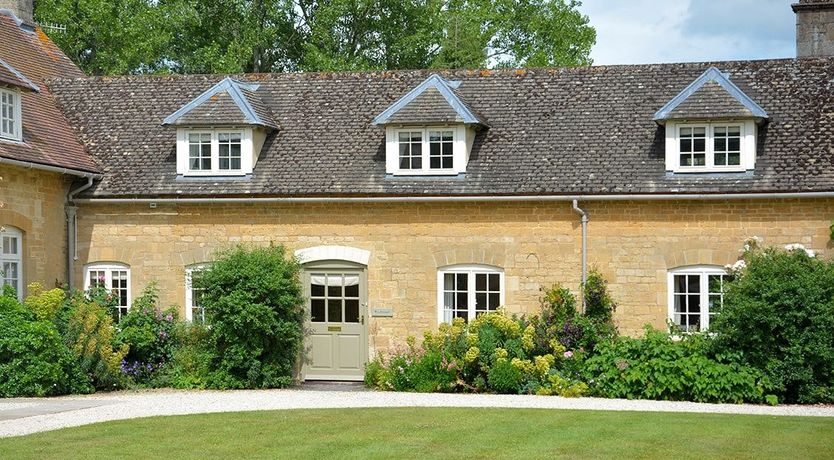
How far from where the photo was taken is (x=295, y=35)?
133 ft

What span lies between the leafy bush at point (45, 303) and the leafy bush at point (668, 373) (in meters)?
9.15

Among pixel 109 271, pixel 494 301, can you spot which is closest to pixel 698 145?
pixel 494 301

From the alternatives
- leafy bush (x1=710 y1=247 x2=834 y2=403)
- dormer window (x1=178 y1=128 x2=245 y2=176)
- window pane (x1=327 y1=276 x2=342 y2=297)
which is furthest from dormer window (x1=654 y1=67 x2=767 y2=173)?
dormer window (x1=178 y1=128 x2=245 y2=176)

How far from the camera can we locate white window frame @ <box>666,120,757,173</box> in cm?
2189

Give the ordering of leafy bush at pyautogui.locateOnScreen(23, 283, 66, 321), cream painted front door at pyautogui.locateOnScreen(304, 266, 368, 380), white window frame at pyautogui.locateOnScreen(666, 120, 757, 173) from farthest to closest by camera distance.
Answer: cream painted front door at pyautogui.locateOnScreen(304, 266, 368, 380) < white window frame at pyautogui.locateOnScreen(666, 120, 757, 173) < leafy bush at pyautogui.locateOnScreen(23, 283, 66, 321)

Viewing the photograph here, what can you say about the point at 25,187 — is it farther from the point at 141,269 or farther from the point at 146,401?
the point at 146,401

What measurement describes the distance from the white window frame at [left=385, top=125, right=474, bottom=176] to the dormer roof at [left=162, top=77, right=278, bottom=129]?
2624 millimetres

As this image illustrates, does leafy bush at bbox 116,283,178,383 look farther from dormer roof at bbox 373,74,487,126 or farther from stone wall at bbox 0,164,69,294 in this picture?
dormer roof at bbox 373,74,487,126

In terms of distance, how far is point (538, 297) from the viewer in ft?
72.9

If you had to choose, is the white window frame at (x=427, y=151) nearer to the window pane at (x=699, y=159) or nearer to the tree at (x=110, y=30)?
the window pane at (x=699, y=159)

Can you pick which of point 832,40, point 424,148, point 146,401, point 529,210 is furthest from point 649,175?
point 146,401

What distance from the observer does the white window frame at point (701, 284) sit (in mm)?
21594

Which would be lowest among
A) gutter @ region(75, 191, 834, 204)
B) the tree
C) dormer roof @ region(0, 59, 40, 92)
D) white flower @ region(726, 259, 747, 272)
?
white flower @ region(726, 259, 747, 272)

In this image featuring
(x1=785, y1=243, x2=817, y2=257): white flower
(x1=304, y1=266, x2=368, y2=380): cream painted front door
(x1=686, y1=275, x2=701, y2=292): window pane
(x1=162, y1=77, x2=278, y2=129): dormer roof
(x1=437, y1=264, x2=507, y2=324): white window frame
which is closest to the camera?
(x1=785, y1=243, x2=817, y2=257): white flower
